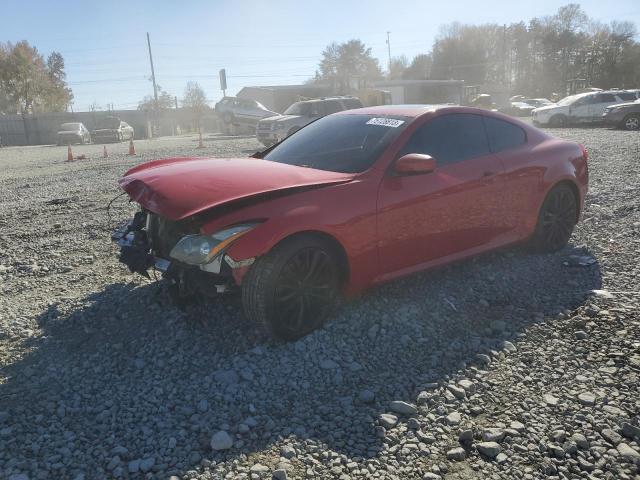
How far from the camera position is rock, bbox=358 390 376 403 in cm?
301

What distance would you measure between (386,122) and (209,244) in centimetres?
193

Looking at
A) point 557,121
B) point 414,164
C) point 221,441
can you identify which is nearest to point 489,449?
point 221,441

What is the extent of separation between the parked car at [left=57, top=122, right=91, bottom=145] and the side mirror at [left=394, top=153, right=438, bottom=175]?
32730 mm

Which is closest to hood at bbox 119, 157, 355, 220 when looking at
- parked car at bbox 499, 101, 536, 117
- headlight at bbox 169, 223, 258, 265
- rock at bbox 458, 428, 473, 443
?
headlight at bbox 169, 223, 258, 265

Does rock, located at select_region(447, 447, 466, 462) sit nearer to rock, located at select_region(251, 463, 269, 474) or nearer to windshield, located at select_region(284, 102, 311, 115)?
rock, located at select_region(251, 463, 269, 474)

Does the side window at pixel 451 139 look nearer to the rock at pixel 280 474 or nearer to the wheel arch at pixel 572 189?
the wheel arch at pixel 572 189

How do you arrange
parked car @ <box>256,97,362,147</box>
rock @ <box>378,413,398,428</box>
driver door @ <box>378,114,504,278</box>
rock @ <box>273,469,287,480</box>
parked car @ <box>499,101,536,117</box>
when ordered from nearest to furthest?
rock @ <box>273,469,287,480</box> < rock @ <box>378,413,398,428</box> < driver door @ <box>378,114,504,278</box> < parked car @ <box>256,97,362,147</box> < parked car @ <box>499,101,536,117</box>

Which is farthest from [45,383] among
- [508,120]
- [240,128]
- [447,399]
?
[240,128]

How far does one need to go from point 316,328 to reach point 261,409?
0.89m

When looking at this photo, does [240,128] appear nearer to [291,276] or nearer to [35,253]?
[35,253]

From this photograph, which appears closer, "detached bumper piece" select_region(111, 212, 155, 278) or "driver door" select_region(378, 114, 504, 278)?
"detached bumper piece" select_region(111, 212, 155, 278)

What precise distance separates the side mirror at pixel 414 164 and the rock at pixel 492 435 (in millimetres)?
1891

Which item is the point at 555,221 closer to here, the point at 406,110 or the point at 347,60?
the point at 406,110

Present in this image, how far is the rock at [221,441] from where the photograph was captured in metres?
2.62
